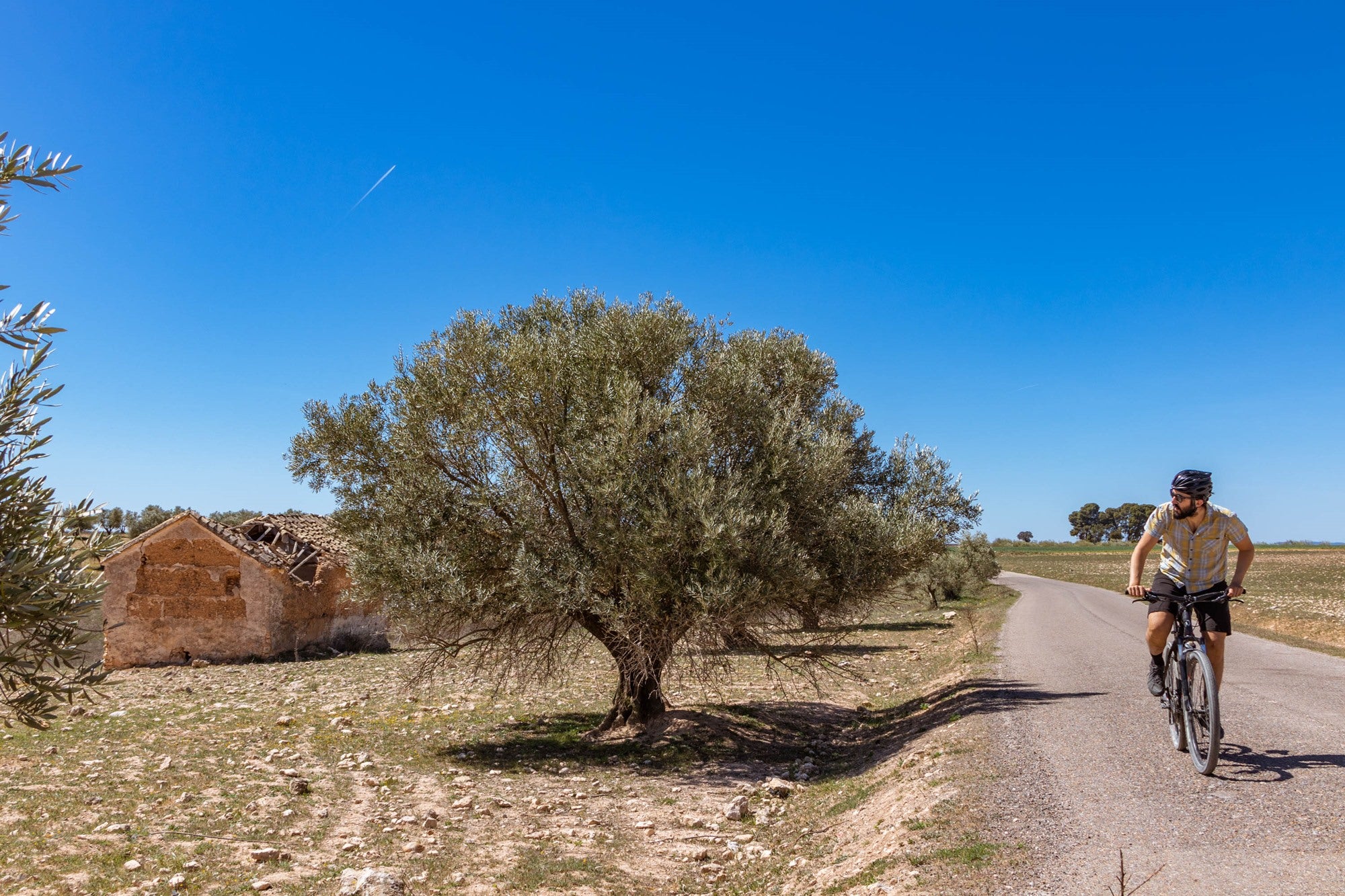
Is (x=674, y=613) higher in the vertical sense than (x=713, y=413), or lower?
lower

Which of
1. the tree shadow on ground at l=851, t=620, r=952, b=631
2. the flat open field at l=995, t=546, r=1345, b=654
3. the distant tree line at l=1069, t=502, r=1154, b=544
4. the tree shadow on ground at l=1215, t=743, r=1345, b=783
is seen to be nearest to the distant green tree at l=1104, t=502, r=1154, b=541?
the distant tree line at l=1069, t=502, r=1154, b=544

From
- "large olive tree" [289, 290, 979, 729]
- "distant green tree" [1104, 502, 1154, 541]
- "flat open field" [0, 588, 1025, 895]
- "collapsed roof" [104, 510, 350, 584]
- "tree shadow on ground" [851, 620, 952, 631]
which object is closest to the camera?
"flat open field" [0, 588, 1025, 895]

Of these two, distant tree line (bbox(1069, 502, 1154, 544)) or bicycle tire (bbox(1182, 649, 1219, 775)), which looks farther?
distant tree line (bbox(1069, 502, 1154, 544))

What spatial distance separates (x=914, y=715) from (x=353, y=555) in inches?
391

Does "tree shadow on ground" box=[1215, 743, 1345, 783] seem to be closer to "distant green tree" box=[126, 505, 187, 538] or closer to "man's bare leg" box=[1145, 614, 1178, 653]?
"man's bare leg" box=[1145, 614, 1178, 653]

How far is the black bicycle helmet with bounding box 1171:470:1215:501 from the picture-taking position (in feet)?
22.8

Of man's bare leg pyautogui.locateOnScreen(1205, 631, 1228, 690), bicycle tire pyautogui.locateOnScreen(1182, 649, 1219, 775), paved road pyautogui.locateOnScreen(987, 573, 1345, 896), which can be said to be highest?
man's bare leg pyautogui.locateOnScreen(1205, 631, 1228, 690)

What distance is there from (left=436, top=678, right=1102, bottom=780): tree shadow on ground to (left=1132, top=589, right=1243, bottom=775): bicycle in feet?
15.8

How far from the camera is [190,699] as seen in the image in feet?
55.8

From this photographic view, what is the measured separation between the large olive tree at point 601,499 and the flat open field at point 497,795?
176cm

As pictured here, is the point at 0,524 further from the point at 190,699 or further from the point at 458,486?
the point at 190,699

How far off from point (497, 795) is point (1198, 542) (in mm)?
8797

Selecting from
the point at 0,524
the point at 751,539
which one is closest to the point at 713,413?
the point at 751,539

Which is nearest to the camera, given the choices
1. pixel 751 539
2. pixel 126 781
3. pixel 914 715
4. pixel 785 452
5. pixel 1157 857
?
pixel 1157 857
